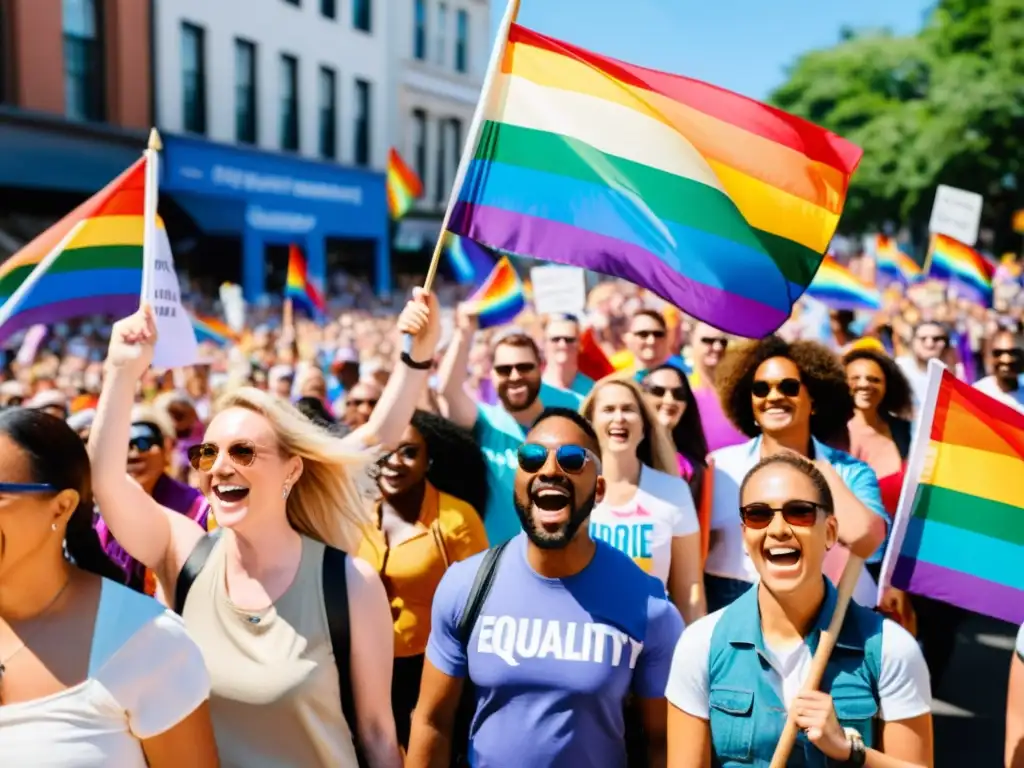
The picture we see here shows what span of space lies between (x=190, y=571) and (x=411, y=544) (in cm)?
127

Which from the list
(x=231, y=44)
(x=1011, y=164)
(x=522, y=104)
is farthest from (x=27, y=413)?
(x=1011, y=164)

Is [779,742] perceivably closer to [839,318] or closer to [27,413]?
[27,413]

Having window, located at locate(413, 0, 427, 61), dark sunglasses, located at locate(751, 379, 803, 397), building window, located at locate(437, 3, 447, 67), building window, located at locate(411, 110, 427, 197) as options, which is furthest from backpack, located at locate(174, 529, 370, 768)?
building window, located at locate(437, 3, 447, 67)

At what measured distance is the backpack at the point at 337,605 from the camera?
2732mm

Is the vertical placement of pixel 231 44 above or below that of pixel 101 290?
above

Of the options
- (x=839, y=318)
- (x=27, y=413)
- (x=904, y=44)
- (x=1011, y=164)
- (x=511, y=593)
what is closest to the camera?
(x=27, y=413)

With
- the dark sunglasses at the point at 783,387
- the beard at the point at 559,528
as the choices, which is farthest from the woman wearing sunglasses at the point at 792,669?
the dark sunglasses at the point at 783,387

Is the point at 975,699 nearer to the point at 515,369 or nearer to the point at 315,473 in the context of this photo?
the point at 515,369

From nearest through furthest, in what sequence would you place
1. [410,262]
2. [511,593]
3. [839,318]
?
[511,593] < [839,318] < [410,262]

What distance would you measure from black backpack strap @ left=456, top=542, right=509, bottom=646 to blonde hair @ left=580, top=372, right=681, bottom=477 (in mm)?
1430

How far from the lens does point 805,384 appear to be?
4.53m

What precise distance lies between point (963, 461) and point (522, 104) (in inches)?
76.8

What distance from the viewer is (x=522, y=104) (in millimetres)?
4203

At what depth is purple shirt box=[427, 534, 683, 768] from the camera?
286 centimetres
